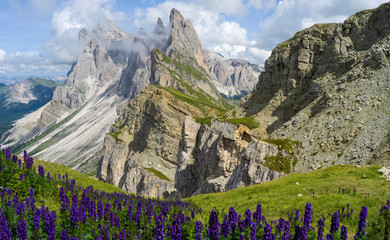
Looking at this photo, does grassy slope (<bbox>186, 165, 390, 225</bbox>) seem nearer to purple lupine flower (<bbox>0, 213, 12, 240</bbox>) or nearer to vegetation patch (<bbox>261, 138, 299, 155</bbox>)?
purple lupine flower (<bbox>0, 213, 12, 240</bbox>)

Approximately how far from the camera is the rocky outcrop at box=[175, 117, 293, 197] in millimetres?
52094

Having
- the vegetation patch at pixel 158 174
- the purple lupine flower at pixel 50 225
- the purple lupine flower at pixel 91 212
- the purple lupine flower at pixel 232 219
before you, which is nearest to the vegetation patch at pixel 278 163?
the purple lupine flower at pixel 232 219

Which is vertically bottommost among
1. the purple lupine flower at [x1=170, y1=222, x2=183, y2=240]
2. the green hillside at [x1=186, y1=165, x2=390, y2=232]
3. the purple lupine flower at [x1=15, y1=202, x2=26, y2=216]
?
the purple lupine flower at [x1=15, y1=202, x2=26, y2=216]

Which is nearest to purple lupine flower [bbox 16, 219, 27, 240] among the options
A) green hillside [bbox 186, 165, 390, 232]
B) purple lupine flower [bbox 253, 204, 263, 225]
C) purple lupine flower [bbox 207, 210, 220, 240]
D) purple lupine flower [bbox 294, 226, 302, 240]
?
purple lupine flower [bbox 207, 210, 220, 240]

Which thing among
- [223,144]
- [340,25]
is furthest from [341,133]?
[340,25]

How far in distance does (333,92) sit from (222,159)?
1269 inches

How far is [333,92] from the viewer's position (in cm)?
5725

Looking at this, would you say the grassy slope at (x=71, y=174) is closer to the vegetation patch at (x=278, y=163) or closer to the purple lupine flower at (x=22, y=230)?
the purple lupine flower at (x=22, y=230)

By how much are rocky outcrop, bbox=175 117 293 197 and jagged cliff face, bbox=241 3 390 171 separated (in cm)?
591

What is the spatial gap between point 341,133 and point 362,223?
1636 inches

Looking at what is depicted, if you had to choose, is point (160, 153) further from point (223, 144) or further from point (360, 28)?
point (360, 28)

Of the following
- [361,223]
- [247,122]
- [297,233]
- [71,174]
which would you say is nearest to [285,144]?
[247,122]

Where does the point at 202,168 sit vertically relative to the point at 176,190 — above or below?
above

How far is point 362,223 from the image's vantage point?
1046 centimetres
